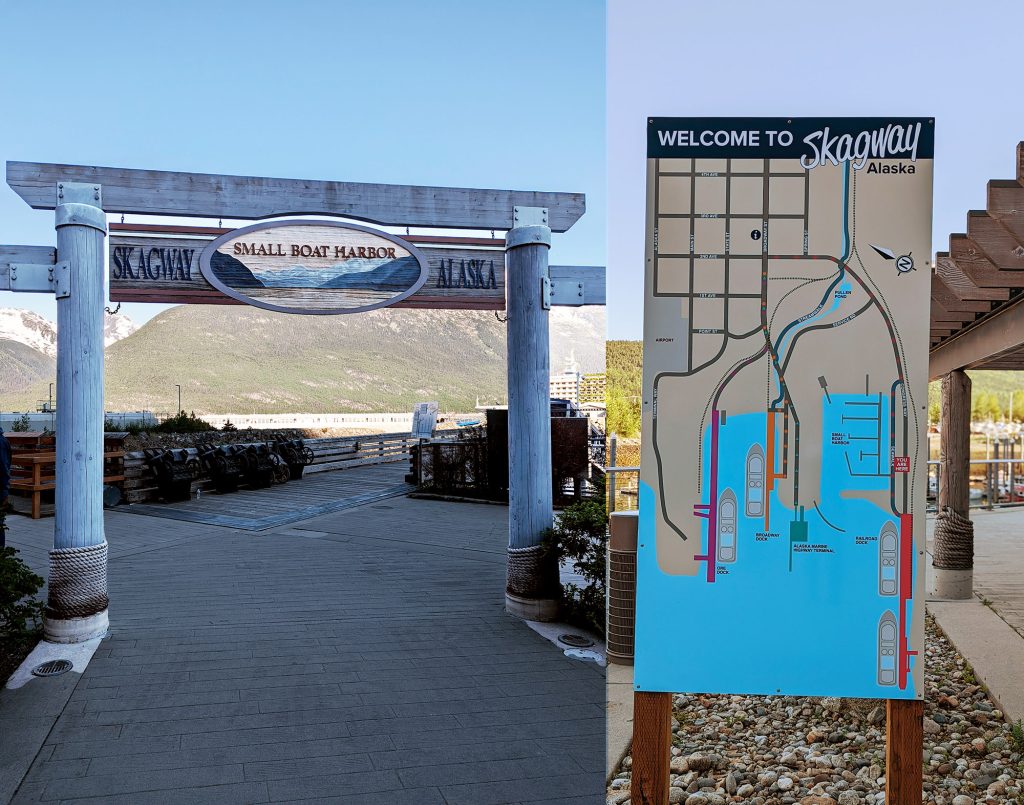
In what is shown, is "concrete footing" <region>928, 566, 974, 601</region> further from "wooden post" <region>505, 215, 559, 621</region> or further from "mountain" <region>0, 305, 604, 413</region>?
"mountain" <region>0, 305, 604, 413</region>

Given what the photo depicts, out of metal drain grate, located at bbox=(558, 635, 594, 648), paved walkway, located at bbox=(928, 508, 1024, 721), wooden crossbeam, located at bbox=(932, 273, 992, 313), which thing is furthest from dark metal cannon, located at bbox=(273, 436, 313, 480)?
wooden crossbeam, located at bbox=(932, 273, 992, 313)

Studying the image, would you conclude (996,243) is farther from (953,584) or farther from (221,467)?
(221,467)

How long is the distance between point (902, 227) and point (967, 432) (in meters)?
4.85

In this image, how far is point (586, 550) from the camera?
4.85 metres

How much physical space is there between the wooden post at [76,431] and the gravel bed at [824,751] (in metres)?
2.98

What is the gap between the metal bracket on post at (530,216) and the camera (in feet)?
16.4

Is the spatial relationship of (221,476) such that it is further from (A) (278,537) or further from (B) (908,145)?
(B) (908,145)

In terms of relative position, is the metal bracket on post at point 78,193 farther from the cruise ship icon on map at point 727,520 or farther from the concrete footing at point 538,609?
the cruise ship icon on map at point 727,520

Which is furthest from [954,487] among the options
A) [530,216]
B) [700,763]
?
[530,216]

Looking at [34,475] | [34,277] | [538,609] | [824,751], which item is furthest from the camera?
[34,475]

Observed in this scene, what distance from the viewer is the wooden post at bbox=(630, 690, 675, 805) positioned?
7.79ft

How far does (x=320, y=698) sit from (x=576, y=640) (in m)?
1.55

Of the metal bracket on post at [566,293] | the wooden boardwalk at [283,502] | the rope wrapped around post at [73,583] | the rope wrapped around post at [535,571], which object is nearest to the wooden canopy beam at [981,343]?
the metal bracket on post at [566,293]

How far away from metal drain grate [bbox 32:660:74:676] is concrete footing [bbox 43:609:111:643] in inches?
10.9
